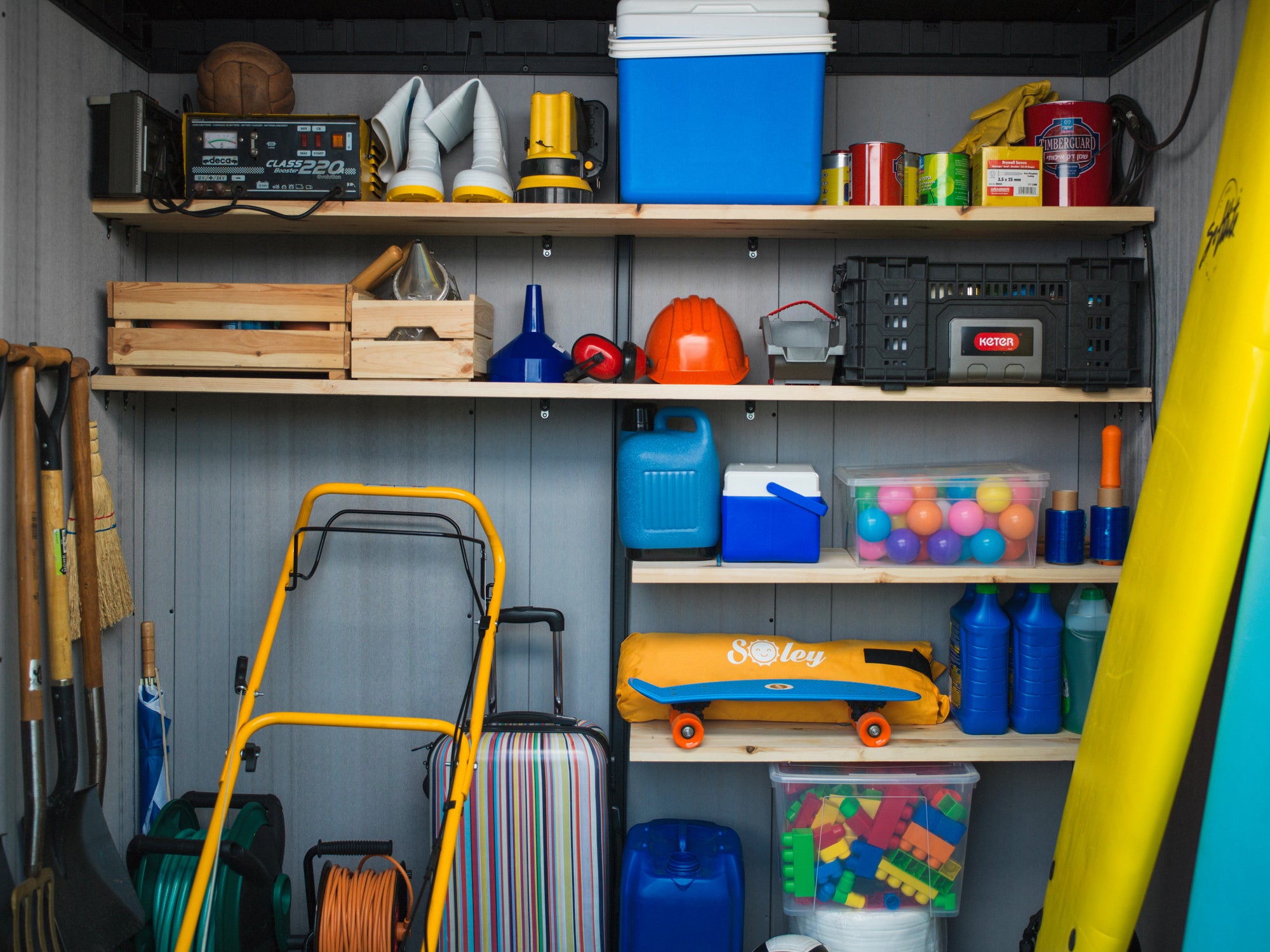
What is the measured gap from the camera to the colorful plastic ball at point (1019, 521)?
1970mm

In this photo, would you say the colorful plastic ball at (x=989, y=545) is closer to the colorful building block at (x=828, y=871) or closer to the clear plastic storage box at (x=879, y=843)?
the clear plastic storage box at (x=879, y=843)

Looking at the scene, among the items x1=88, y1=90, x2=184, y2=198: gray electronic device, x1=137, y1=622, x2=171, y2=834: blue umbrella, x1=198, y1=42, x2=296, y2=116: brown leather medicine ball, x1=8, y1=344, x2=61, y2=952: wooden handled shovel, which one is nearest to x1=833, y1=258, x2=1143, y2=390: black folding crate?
x1=198, y1=42, x2=296, y2=116: brown leather medicine ball

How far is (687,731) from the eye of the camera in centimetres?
→ 196

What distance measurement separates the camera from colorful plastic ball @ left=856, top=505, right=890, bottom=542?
2010 millimetres

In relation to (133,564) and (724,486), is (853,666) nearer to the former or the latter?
(724,486)

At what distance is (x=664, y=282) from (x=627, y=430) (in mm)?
434

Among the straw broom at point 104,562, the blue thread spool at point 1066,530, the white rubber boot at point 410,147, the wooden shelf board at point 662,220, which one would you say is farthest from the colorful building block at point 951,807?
the straw broom at point 104,562

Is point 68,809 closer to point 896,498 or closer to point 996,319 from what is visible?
point 896,498

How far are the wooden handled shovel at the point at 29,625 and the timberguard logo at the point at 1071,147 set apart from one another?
7.40 feet

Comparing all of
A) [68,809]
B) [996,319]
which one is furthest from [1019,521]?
[68,809]

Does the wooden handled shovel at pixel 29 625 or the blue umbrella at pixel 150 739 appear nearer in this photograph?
the wooden handled shovel at pixel 29 625

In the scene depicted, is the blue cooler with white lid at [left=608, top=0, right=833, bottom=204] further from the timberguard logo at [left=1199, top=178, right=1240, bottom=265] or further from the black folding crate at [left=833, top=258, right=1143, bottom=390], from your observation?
the timberguard logo at [left=1199, top=178, right=1240, bottom=265]

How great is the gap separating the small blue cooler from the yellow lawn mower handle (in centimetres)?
54

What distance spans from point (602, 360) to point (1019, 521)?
102 cm
